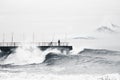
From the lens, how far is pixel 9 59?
2213 inches

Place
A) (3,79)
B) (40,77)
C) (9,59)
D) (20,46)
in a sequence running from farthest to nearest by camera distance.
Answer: (20,46) < (9,59) < (40,77) < (3,79)

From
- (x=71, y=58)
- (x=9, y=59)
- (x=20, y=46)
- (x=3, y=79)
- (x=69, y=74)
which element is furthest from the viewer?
(x=20, y=46)

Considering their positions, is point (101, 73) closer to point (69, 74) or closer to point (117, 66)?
point (69, 74)

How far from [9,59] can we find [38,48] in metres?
7.16

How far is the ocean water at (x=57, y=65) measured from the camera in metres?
27.9

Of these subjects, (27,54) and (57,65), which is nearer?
(57,65)

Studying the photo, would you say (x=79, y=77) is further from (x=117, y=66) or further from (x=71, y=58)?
(x=71, y=58)

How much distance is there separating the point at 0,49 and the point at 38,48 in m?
8.07

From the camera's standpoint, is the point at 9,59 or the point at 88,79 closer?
the point at 88,79

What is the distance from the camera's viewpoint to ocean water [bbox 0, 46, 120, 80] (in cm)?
2788

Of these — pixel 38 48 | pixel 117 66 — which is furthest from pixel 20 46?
pixel 117 66

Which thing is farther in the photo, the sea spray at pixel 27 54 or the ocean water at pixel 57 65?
the sea spray at pixel 27 54

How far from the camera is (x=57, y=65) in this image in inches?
1516

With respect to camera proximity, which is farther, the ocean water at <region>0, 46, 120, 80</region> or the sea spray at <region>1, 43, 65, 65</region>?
the sea spray at <region>1, 43, 65, 65</region>
